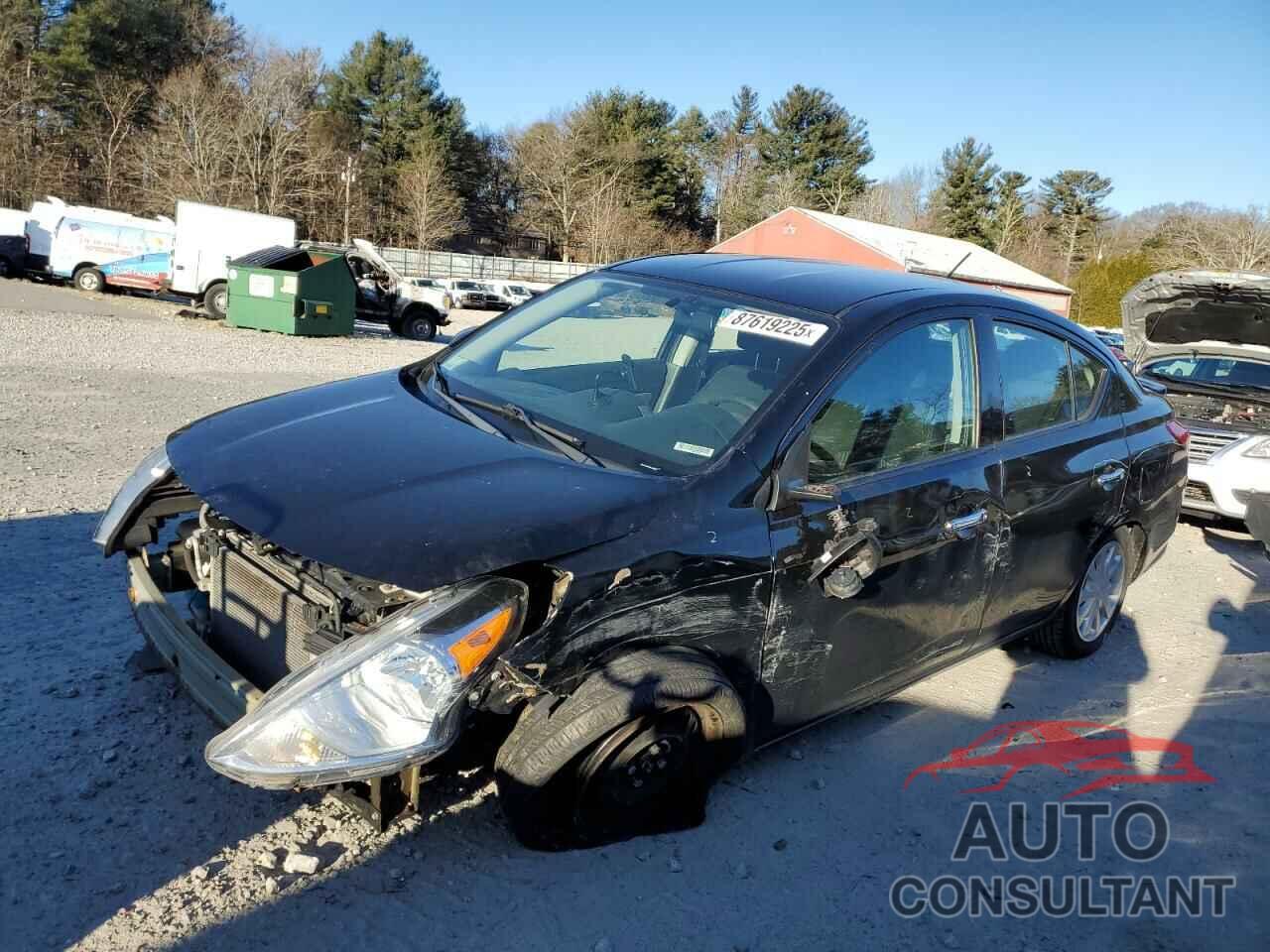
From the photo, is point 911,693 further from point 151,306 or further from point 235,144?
point 235,144

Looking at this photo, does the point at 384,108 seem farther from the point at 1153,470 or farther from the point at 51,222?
the point at 1153,470

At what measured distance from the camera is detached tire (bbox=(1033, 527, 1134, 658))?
4578mm


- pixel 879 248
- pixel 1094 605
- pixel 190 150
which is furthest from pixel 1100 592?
pixel 190 150

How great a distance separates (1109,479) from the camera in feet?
14.5

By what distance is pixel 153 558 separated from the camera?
3.43 m

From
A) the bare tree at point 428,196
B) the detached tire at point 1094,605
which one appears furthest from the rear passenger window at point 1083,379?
the bare tree at point 428,196

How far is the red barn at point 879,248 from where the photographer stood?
143ft

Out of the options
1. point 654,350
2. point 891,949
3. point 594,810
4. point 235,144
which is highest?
point 235,144

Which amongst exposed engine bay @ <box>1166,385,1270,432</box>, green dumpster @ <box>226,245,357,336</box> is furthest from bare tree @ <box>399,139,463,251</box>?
exposed engine bay @ <box>1166,385,1270,432</box>

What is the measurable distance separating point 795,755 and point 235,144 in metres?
51.5

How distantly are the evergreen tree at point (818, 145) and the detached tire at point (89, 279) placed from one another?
→ 55552 millimetres

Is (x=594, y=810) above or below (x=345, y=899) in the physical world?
above

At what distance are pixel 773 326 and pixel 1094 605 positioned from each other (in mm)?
2566

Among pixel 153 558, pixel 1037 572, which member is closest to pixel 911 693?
pixel 1037 572
